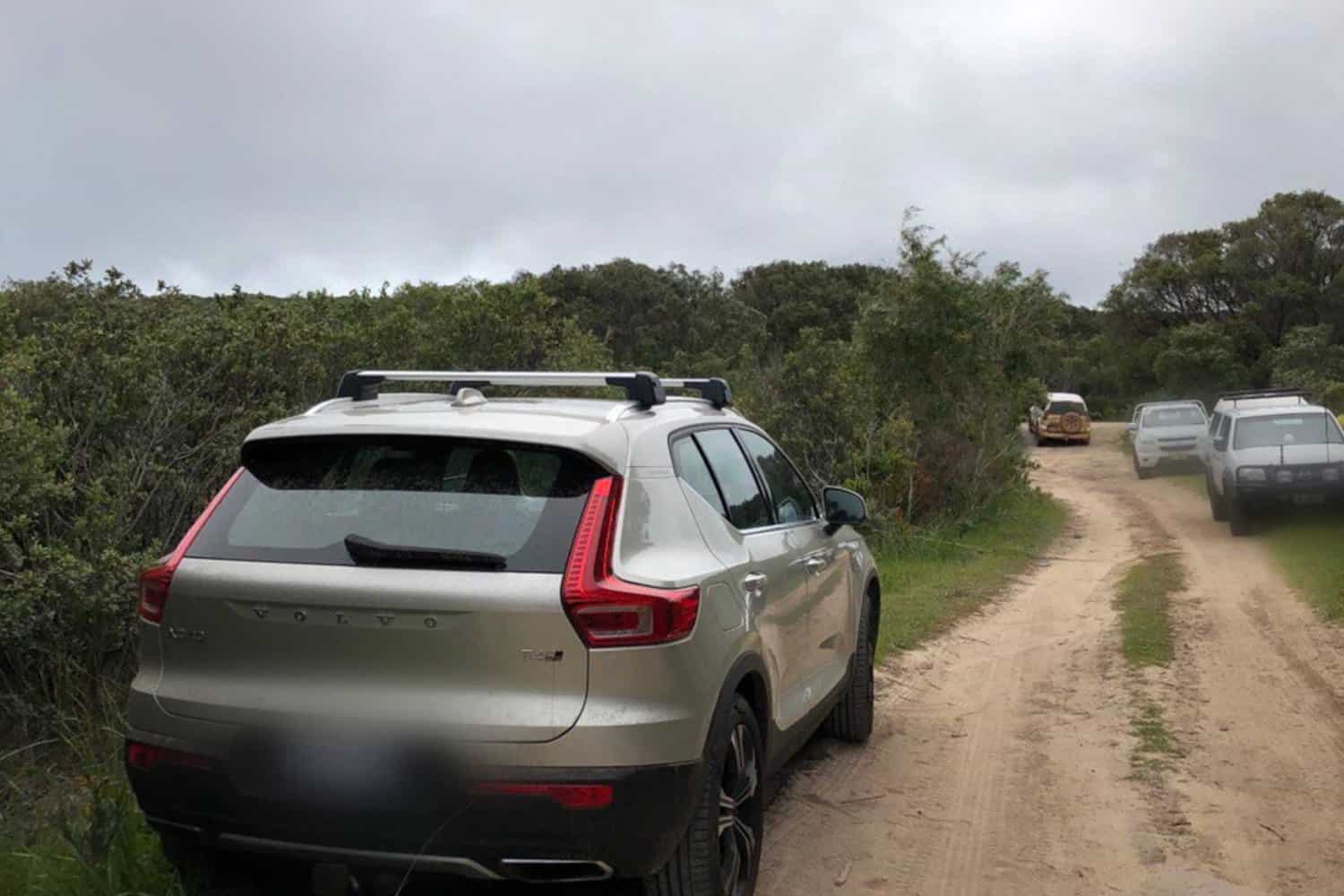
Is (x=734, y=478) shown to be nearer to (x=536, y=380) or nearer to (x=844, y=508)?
(x=536, y=380)

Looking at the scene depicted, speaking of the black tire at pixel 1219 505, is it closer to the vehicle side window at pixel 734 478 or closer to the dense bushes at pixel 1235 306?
the vehicle side window at pixel 734 478

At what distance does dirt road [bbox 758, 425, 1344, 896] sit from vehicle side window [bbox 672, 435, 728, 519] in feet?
4.77

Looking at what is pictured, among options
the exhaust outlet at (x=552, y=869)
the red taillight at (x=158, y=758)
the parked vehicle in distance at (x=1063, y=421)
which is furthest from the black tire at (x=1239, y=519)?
the parked vehicle in distance at (x=1063, y=421)

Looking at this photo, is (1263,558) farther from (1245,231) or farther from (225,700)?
(1245,231)

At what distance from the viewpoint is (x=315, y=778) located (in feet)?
11.3

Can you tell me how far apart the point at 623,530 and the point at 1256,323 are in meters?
48.3

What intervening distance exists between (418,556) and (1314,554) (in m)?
13.4

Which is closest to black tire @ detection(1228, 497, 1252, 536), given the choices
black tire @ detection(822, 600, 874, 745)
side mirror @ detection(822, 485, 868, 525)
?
black tire @ detection(822, 600, 874, 745)

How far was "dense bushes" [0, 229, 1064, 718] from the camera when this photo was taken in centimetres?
605

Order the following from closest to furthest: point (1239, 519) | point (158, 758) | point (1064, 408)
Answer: point (158, 758) < point (1239, 519) < point (1064, 408)

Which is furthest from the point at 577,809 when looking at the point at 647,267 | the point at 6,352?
the point at 647,267

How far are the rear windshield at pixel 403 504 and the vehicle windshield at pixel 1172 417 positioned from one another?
87.6ft

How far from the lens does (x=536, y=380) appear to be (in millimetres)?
4594

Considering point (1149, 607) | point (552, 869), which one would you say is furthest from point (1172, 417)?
point (552, 869)
